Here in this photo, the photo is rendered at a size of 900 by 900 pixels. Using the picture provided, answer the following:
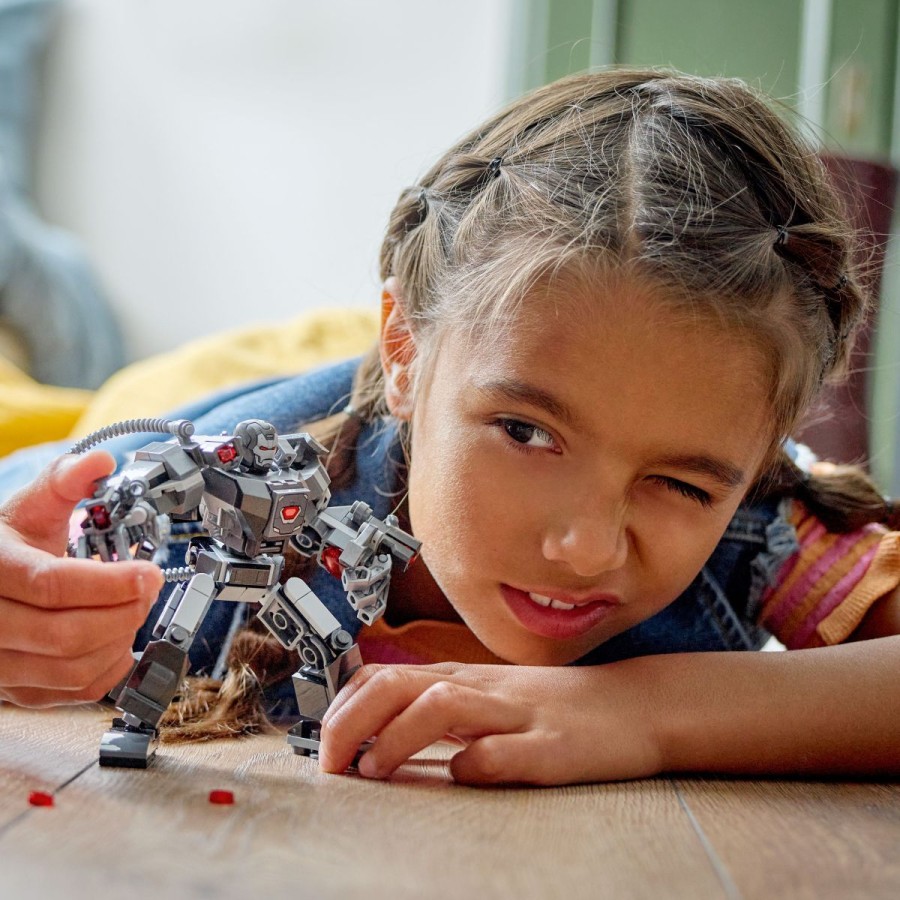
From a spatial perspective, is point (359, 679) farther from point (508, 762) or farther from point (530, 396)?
point (530, 396)

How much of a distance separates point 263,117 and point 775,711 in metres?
2.55

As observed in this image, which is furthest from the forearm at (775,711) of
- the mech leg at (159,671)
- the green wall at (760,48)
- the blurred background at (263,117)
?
the blurred background at (263,117)

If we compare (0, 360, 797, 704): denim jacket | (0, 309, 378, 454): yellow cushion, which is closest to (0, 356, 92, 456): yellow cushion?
(0, 309, 378, 454): yellow cushion

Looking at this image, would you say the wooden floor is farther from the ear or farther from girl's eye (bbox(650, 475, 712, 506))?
the ear

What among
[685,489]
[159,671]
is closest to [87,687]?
[159,671]

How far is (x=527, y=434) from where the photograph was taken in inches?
33.8

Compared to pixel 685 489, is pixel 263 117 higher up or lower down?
higher up

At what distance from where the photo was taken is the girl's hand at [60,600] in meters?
0.65

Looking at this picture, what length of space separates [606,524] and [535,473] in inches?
2.4

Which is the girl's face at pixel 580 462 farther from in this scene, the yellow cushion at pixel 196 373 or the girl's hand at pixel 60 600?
the yellow cushion at pixel 196 373

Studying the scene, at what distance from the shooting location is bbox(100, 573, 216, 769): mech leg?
733mm

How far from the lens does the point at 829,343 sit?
986mm

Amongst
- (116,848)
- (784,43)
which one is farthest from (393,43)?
(116,848)

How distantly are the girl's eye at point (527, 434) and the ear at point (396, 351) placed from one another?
15 cm
